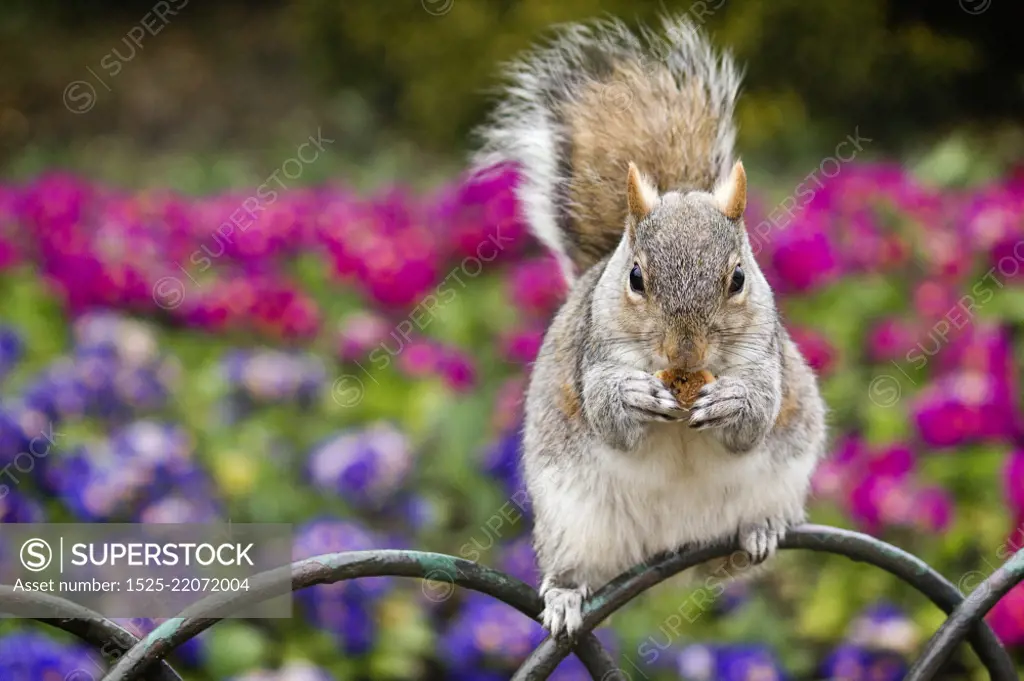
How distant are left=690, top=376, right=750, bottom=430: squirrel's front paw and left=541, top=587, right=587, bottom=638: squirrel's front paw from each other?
0.60ft

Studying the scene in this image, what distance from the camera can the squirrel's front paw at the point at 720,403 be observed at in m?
0.91

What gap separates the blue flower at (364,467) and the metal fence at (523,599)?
748 mm

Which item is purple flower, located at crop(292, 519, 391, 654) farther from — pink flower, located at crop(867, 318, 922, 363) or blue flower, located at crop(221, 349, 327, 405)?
pink flower, located at crop(867, 318, 922, 363)

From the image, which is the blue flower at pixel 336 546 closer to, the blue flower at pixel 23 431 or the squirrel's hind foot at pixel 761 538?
the blue flower at pixel 23 431

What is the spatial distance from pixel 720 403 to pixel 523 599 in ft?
0.73

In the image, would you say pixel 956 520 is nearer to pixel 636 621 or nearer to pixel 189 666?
pixel 636 621

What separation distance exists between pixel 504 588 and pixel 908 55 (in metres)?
3.80

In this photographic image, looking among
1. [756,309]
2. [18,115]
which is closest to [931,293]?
[756,309]

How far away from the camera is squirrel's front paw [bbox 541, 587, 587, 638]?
89 cm

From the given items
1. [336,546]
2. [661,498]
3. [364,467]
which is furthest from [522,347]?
[661,498]

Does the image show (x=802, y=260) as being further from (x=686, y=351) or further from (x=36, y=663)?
(x=36, y=663)

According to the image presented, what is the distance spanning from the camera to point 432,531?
178 cm

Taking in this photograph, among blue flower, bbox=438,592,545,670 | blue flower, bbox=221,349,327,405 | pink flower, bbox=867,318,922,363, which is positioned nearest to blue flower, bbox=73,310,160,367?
blue flower, bbox=221,349,327,405

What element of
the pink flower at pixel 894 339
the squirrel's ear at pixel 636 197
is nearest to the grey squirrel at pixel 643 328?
the squirrel's ear at pixel 636 197
